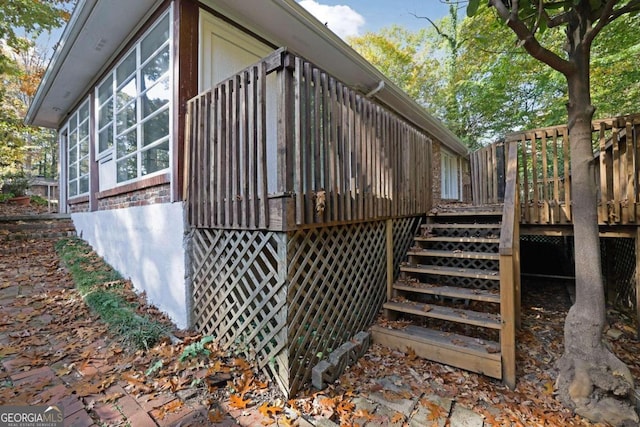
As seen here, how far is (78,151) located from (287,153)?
8160mm

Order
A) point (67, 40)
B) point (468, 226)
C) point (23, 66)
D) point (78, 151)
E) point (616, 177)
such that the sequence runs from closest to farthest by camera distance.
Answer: point (616, 177) < point (468, 226) < point (67, 40) < point (78, 151) < point (23, 66)

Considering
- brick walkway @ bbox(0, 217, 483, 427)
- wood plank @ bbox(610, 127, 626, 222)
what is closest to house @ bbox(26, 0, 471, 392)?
brick walkway @ bbox(0, 217, 483, 427)

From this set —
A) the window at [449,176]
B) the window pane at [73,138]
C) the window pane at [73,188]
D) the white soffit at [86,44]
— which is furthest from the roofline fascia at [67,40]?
the window at [449,176]

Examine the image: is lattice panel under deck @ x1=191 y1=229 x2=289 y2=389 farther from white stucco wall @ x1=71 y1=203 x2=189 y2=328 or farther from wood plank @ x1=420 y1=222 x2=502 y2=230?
wood plank @ x1=420 y1=222 x2=502 y2=230

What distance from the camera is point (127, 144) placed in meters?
4.89

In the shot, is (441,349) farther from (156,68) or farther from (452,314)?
(156,68)

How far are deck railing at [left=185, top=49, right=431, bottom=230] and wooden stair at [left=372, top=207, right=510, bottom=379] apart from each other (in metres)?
1.05

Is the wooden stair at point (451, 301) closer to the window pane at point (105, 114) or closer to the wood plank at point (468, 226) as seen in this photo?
the wood plank at point (468, 226)

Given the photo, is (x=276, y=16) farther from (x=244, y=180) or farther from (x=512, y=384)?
(x=512, y=384)

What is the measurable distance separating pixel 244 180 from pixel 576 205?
3111 mm

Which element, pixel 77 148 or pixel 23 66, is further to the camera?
pixel 23 66

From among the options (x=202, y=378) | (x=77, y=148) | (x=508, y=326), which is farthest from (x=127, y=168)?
(x=508, y=326)

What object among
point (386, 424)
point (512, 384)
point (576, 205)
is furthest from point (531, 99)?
point (386, 424)

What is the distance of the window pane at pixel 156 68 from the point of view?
3.91 metres
